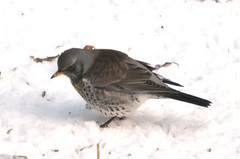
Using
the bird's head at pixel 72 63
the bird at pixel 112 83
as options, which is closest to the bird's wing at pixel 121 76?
the bird at pixel 112 83

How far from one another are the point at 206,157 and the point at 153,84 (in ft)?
3.64

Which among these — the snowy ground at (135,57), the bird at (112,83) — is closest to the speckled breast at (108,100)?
the bird at (112,83)

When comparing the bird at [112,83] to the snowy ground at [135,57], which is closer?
the snowy ground at [135,57]

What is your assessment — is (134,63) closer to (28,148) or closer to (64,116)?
(64,116)

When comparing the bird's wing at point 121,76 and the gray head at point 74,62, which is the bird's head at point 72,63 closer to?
the gray head at point 74,62

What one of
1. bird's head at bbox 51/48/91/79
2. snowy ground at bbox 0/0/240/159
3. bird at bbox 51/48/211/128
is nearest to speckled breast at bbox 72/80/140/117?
bird at bbox 51/48/211/128

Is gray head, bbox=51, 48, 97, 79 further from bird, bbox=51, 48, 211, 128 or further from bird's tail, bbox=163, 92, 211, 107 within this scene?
bird's tail, bbox=163, 92, 211, 107

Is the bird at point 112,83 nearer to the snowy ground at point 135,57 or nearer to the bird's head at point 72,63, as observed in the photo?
the bird's head at point 72,63

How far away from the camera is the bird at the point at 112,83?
247 inches

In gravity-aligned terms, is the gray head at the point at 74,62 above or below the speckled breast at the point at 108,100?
above

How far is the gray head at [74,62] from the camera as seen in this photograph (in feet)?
20.6

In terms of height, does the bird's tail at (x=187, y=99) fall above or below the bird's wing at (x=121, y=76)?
below

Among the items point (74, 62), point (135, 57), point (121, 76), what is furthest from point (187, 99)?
point (135, 57)

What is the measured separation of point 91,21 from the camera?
339 inches
